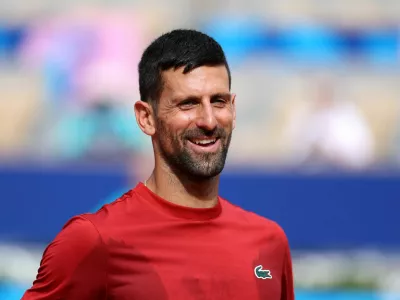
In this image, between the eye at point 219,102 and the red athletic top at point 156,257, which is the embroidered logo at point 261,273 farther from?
the eye at point 219,102

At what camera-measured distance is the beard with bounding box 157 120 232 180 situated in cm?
310

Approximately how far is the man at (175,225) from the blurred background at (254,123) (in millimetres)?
3963

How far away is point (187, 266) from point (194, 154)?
384mm

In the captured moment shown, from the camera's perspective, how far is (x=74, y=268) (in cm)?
297

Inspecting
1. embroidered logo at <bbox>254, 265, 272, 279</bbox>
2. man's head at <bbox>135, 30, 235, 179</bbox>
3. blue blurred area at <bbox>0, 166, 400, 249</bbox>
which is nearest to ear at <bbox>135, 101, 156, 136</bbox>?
man's head at <bbox>135, 30, 235, 179</bbox>

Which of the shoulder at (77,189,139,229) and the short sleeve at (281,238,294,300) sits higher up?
the shoulder at (77,189,139,229)

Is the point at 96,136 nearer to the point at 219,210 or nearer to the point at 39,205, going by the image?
the point at 39,205

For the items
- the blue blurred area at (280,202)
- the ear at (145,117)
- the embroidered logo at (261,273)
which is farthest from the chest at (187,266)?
the blue blurred area at (280,202)

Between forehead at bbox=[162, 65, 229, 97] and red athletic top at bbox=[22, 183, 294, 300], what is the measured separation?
395 millimetres

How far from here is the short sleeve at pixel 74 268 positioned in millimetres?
2973

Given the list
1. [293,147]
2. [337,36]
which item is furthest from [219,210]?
[337,36]

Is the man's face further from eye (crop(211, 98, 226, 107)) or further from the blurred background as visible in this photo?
the blurred background

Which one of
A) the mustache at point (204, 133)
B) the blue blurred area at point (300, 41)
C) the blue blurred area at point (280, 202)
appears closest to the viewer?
the mustache at point (204, 133)

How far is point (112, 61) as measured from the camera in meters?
11.0
